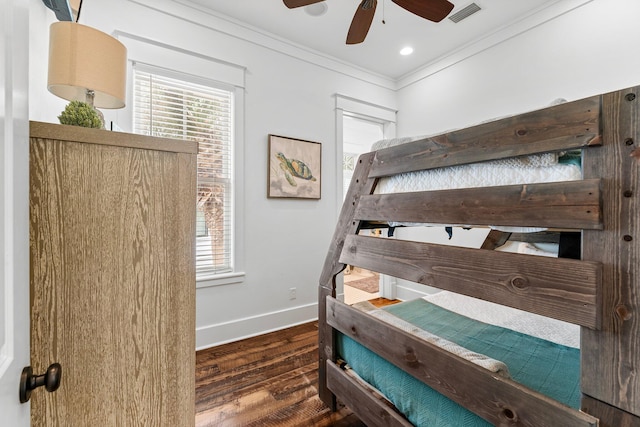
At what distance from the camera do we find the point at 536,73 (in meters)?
2.54

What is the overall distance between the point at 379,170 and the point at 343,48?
2303 millimetres

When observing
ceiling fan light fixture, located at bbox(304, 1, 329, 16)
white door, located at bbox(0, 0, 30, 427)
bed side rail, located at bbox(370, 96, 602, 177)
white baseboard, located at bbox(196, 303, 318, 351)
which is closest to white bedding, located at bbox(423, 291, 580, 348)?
bed side rail, located at bbox(370, 96, 602, 177)

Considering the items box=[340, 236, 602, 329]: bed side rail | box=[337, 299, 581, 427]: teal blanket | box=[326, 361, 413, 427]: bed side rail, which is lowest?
box=[326, 361, 413, 427]: bed side rail

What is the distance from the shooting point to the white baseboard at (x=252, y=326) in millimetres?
2461

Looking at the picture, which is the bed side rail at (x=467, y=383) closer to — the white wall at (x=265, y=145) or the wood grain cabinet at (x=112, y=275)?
the wood grain cabinet at (x=112, y=275)

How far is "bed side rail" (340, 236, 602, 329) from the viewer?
69 cm

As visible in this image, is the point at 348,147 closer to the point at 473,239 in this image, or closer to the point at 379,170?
the point at 473,239

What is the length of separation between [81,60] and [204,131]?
1537 mm

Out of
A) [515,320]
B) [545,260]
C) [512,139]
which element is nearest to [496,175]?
[512,139]

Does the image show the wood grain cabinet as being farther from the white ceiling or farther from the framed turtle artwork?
the white ceiling

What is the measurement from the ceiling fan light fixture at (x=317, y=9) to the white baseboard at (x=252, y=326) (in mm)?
2886

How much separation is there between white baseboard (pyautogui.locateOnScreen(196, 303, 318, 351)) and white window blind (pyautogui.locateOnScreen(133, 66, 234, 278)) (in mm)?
508

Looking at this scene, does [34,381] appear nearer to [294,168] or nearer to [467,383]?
[467,383]

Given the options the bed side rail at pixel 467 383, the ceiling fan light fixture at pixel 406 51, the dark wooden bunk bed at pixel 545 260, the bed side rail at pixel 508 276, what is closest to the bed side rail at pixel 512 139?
the dark wooden bunk bed at pixel 545 260
